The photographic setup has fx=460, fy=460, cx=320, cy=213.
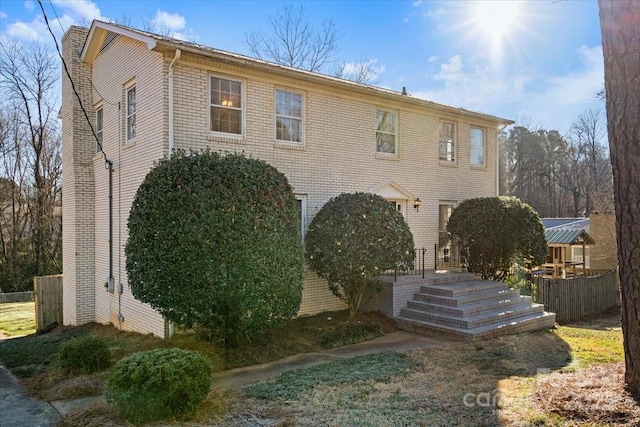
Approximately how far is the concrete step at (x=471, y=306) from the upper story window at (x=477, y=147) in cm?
553

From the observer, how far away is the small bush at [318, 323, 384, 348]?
905cm

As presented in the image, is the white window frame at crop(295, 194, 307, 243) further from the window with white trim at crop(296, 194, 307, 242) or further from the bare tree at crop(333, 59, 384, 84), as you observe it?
the bare tree at crop(333, 59, 384, 84)

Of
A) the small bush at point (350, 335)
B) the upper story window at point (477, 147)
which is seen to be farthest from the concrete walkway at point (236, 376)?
the upper story window at point (477, 147)

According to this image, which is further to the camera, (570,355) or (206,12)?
(206,12)

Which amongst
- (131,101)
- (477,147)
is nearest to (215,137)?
(131,101)

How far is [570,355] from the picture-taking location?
827 centimetres

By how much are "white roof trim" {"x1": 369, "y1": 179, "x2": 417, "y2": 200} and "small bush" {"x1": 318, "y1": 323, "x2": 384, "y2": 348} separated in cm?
412

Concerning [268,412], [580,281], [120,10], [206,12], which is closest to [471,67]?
[580,281]

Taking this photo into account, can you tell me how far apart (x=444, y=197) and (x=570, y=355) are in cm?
702

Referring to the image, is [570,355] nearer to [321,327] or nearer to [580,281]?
[321,327]

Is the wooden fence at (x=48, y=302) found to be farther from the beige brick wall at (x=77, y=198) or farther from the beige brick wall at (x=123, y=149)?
the beige brick wall at (x=123, y=149)

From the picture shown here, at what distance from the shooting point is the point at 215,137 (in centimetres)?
1000

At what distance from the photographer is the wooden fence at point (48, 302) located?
1346cm

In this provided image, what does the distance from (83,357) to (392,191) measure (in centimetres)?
874
